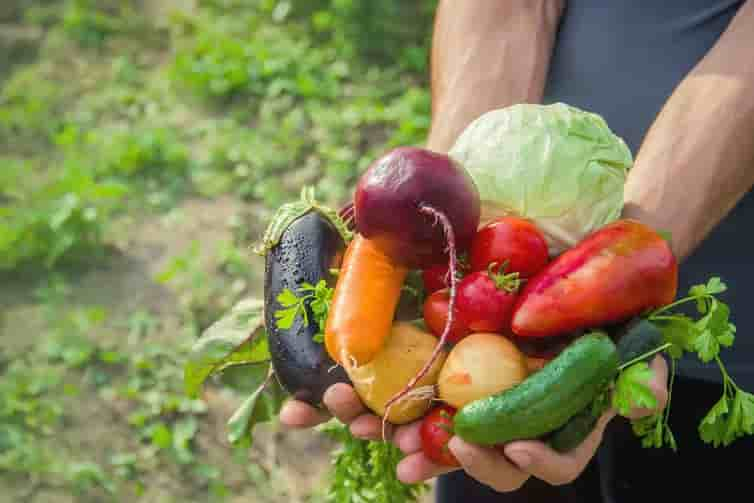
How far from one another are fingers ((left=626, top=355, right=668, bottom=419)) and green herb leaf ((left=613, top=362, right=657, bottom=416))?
9cm

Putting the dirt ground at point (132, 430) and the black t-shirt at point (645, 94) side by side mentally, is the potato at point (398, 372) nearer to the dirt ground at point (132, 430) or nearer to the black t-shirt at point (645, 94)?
the black t-shirt at point (645, 94)

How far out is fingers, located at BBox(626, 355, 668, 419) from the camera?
1756mm

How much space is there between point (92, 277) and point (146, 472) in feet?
4.09

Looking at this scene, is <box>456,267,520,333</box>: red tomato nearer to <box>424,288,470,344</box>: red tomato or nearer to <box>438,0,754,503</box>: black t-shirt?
<box>424,288,470,344</box>: red tomato

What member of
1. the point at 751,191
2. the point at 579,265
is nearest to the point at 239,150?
the point at 751,191

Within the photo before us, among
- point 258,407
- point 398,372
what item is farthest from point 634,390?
point 258,407

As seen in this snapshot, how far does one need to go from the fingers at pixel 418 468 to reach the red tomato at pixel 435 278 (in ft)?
1.15

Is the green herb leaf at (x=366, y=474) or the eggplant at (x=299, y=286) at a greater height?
the eggplant at (x=299, y=286)

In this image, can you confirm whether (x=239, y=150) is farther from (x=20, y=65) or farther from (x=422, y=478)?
(x=422, y=478)

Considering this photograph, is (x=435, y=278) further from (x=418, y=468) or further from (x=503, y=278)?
(x=418, y=468)

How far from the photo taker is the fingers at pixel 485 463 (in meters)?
1.73

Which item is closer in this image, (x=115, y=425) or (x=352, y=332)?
(x=352, y=332)

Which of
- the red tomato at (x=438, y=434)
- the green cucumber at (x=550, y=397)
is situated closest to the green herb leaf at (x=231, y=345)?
the red tomato at (x=438, y=434)

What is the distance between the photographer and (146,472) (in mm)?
3445
